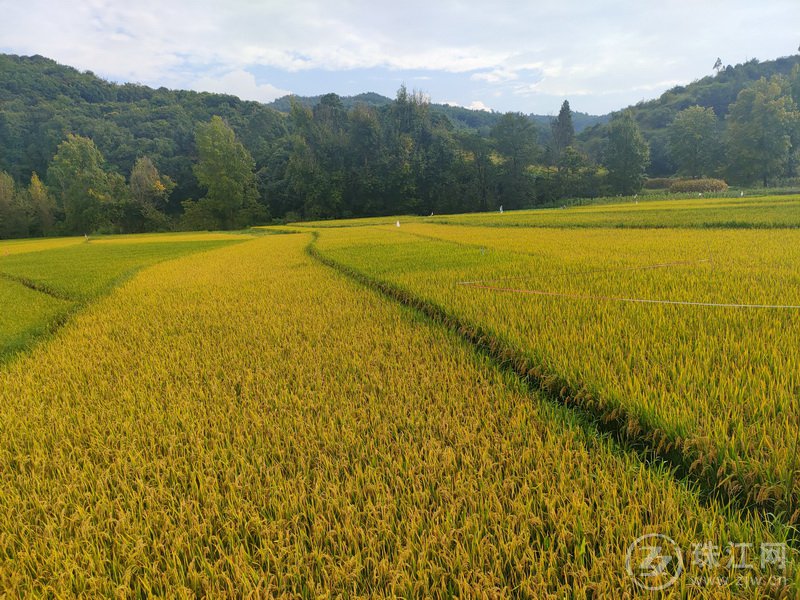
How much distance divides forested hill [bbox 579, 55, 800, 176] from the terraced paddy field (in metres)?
65.1

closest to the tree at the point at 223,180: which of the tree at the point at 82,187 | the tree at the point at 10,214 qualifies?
the tree at the point at 82,187

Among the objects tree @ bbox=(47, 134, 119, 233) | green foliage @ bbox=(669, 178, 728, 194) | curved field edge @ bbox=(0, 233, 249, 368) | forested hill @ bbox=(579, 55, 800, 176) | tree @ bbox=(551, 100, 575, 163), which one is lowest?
curved field edge @ bbox=(0, 233, 249, 368)

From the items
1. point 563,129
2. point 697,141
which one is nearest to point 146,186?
point 563,129

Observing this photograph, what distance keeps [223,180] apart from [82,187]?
13.6m

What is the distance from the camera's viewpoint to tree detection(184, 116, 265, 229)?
38938mm

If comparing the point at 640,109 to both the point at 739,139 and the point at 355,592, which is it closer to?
the point at 739,139

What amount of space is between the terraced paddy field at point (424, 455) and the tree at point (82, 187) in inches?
1766

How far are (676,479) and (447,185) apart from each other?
42.2 meters

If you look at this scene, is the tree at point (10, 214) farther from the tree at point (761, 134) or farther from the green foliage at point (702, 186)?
the tree at point (761, 134)

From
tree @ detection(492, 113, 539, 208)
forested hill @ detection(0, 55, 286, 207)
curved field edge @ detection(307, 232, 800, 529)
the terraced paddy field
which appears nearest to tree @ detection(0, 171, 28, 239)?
forested hill @ detection(0, 55, 286, 207)

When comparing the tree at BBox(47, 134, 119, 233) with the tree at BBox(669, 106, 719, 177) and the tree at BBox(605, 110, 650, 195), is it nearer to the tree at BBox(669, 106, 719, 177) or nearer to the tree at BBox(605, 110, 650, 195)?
the tree at BBox(605, 110, 650, 195)

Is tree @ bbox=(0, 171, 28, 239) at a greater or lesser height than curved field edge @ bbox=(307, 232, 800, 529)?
greater

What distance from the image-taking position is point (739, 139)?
37125mm

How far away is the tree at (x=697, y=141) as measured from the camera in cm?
4350
